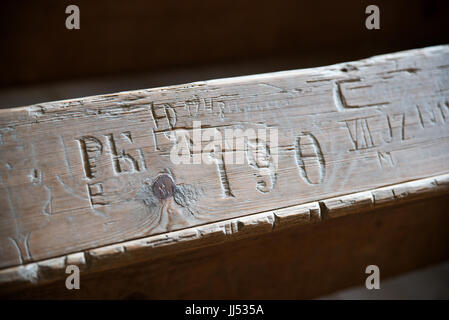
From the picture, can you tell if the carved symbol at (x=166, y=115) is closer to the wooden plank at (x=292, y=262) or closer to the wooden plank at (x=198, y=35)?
the wooden plank at (x=292, y=262)

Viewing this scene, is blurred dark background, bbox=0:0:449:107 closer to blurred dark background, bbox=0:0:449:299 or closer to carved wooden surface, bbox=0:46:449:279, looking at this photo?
blurred dark background, bbox=0:0:449:299

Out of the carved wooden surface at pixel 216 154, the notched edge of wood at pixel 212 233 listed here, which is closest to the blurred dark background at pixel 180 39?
the carved wooden surface at pixel 216 154

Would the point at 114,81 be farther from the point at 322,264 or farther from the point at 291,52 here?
the point at 322,264

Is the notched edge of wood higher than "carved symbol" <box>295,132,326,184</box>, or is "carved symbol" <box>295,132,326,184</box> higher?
"carved symbol" <box>295,132,326,184</box>

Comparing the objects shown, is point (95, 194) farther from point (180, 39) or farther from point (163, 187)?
point (180, 39)

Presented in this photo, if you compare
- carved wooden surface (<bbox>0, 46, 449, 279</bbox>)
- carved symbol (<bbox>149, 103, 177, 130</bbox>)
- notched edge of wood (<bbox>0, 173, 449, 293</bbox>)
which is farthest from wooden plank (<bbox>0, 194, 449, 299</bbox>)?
carved symbol (<bbox>149, 103, 177, 130</bbox>)

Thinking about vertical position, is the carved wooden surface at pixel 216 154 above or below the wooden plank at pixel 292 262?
above
